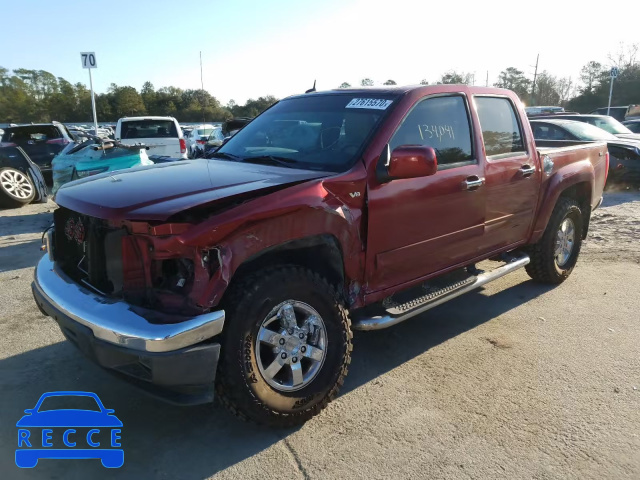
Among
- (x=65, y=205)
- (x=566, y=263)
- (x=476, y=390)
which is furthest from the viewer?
(x=566, y=263)

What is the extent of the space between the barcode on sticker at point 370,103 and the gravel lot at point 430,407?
Result: 73.2 inches

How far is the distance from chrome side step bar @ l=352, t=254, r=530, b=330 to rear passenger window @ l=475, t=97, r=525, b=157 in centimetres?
102

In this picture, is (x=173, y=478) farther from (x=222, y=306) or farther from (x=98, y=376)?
(x=98, y=376)

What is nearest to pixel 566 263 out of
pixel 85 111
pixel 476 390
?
pixel 476 390

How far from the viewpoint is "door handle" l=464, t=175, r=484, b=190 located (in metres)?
3.86

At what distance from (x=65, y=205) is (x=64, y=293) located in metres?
0.52

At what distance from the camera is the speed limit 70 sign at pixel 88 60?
1310cm

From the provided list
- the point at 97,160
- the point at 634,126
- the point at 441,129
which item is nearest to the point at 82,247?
the point at 441,129

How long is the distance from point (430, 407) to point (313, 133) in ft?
6.73

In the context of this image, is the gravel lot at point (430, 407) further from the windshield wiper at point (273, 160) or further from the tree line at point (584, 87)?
the tree line at point (584, 87)

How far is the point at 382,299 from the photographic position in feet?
11.6

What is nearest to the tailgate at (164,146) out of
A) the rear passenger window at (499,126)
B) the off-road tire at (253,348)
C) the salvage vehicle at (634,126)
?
the rear passenger window at (499,126)

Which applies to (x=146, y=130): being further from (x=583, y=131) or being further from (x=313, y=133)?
(x=583, y=131)

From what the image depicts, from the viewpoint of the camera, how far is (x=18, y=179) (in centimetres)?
995
